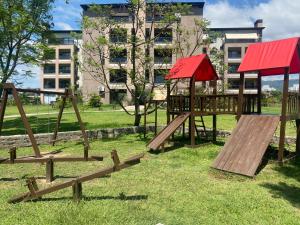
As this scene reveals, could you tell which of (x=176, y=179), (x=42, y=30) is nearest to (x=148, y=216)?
(x=176, y=179)

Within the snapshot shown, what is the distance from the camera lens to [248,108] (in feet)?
47.3

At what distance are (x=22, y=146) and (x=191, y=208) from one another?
1072 cm

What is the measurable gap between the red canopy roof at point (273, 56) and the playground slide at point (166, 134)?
3544 millimetres

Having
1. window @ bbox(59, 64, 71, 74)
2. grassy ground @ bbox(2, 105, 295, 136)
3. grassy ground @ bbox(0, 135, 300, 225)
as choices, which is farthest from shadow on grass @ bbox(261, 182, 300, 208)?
window @ bbox(59, 64, 71, 74)

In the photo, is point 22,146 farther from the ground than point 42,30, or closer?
closer

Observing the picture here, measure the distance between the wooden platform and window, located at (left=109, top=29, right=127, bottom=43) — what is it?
9.32 m

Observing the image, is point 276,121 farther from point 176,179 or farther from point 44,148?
point 44,148

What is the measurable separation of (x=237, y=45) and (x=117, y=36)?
49830 millimetres

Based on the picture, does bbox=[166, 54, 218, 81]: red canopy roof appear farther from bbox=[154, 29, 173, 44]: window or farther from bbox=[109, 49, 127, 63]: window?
bbox=[109, 49, 127, 63]: window

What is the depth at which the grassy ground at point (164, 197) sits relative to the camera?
636 centimetres

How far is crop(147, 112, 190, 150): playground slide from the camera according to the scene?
1345 cm

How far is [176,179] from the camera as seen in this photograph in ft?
30.3

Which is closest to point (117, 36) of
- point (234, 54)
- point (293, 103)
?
point (293, 103)

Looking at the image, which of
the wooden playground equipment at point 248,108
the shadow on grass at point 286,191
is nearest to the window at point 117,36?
the wooden playground equipment at point 248,108
